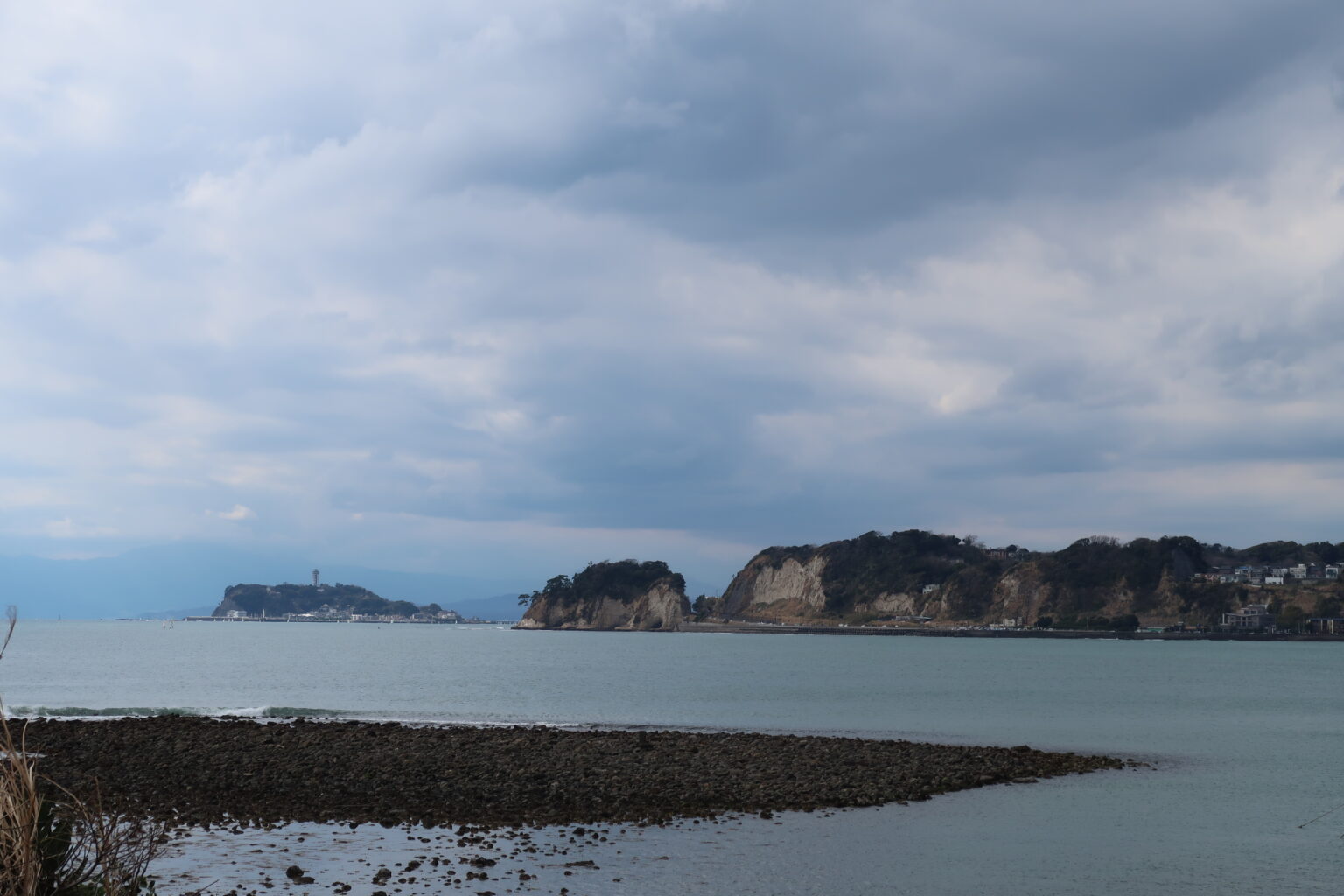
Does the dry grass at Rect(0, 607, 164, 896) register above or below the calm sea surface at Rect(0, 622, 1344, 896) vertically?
above

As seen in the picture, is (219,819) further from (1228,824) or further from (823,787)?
(1228,824)

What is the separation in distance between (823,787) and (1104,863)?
7.52m

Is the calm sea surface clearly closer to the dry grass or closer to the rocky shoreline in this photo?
the rocky shoreline

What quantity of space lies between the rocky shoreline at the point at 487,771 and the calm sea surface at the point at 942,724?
6.81ft

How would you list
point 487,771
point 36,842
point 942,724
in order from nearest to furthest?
1. point 36,842
2. point 487,771
3. point 942,724

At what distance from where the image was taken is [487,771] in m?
27.8

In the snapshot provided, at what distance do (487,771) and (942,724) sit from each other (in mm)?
26107

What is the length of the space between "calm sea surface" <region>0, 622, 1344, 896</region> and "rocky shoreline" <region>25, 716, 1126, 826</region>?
2.08 m

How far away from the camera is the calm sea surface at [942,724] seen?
63.6ft

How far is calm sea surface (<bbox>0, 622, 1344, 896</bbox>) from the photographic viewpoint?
19391 mm

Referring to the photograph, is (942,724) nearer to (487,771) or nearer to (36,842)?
(487,771)

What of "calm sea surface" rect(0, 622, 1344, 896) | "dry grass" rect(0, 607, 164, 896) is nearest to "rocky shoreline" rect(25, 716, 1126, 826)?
"calm sea surface" rect(0, 622, 1344, 896)

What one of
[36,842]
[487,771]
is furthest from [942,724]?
[36,842]

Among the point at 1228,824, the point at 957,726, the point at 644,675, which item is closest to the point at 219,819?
the point at 1228,824
